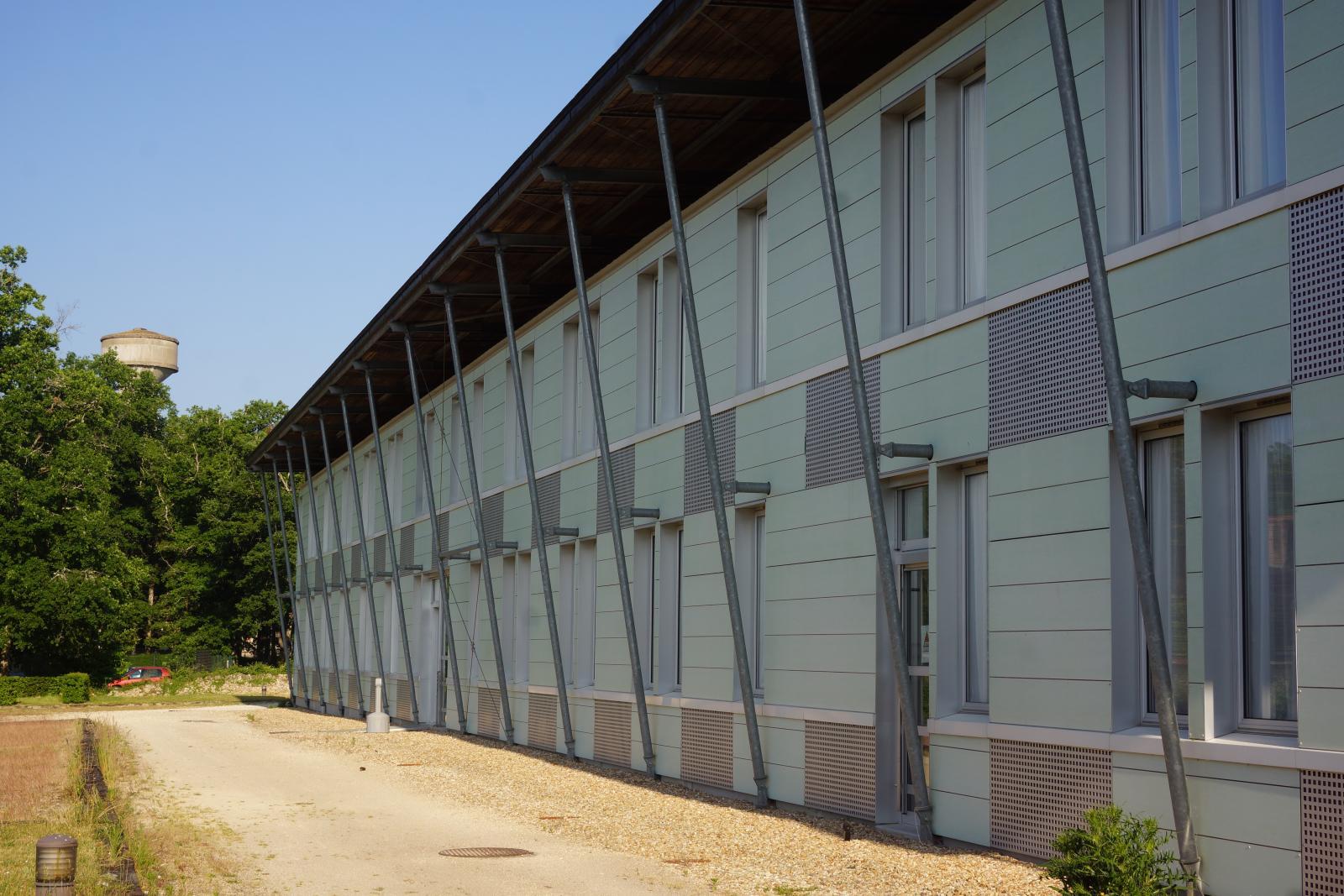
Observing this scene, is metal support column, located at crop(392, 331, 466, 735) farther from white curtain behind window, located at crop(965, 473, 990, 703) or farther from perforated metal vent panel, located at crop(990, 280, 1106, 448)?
perforated metal vent panel, located at crop(990, 280, 1106, 448)

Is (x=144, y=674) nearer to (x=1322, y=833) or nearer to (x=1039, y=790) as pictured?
(x=1039, y=790)

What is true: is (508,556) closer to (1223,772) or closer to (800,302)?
(800,302)

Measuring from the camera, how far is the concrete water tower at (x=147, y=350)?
266ft

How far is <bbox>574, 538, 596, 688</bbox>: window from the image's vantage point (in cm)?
2148

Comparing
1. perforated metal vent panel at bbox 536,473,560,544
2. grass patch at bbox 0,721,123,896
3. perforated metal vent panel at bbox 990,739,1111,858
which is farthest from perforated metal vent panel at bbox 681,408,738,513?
grass patch at bbox 0,721,123,896

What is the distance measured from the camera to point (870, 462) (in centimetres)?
1163

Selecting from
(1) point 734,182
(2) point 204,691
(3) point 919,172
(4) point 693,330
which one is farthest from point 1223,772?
(2) point 204,691

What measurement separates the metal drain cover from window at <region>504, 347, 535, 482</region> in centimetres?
1396

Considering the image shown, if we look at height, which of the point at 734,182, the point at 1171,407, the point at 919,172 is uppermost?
the point at 734,182

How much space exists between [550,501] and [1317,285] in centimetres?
1604

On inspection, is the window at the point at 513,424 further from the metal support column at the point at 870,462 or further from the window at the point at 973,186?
the metal support column at the point at 870,462

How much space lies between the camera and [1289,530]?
873 cm

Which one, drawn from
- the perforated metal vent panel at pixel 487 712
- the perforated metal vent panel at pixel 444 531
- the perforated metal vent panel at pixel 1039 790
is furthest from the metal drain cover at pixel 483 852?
the perforated metal vent panel at pixel 444 531

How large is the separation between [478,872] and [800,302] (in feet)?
23.2
